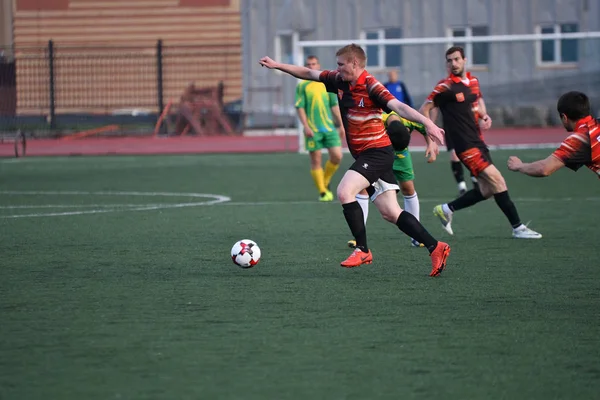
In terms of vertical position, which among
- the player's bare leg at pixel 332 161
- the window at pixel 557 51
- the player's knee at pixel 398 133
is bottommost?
the player's bare leg at pixel 332 161

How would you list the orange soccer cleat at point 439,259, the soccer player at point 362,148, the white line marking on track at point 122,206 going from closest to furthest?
the orange soccer cleat at point 439,259 → the soccer player at point 362,148 → the white line marking on track at point 122,206

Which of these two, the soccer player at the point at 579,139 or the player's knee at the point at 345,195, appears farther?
the player's knee at the point at 345,195

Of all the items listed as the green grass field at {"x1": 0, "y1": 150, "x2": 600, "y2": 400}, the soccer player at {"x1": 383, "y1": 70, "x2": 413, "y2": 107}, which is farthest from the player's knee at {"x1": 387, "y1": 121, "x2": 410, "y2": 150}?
the soccer player at {"x1": 383, "y1": 70, "x2": 413, "y2": 107}

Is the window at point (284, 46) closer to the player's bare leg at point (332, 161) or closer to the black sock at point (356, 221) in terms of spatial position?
the player's bare leg at point (332, 161)

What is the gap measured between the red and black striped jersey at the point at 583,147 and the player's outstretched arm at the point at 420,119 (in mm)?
845

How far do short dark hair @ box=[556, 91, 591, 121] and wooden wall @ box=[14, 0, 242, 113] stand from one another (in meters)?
30.0

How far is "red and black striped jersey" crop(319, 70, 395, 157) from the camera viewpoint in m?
9.34

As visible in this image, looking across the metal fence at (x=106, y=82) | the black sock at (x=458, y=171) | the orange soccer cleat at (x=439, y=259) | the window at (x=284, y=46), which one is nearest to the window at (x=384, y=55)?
the metal fence at (x=106, y=82)

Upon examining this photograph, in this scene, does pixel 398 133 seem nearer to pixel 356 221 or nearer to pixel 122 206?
pixel 356 221

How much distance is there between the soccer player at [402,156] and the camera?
10445 millimetres

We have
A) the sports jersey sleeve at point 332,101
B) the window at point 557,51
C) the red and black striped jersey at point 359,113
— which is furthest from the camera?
the window at point 557,51

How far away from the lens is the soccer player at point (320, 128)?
16031mm

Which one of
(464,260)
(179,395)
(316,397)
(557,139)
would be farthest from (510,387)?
(557,139)

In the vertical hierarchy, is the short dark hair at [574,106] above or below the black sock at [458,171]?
above
